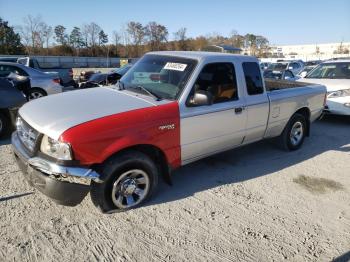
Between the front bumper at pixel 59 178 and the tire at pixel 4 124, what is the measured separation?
11.2 ft

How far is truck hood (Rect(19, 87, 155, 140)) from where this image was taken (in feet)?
11.1

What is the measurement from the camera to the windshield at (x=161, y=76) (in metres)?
4.21

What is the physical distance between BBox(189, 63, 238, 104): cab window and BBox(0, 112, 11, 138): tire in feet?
14.0

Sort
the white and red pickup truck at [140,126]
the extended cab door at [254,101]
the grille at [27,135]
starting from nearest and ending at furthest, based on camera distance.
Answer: the white and red pickup truck at [140,126], the grille at [27,135], the extended cab door at [254,101]

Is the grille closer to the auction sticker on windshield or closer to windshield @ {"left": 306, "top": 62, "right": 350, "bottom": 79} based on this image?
the auction sticker on windshield

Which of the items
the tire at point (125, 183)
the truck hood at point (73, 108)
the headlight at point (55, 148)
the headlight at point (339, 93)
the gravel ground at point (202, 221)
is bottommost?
the gravel ground at point (202, 221)

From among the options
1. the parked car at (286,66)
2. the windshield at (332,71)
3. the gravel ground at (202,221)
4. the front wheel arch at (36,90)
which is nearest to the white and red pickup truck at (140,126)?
the gravel ground at (202,221)

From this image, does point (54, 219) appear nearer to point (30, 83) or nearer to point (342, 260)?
point (342, 260)

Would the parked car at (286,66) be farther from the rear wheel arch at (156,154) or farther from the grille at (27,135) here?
the grille at (27,135)

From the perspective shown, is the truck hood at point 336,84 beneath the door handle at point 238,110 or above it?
above

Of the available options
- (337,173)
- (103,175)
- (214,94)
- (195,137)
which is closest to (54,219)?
(103,175)

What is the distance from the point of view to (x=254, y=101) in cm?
495

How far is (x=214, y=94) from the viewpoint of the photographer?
176 inches

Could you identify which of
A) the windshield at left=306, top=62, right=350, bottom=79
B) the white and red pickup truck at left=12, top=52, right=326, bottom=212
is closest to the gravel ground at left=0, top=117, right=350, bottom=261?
the white and red pickup truck at left=12, top=52, right=326, bottom=212
